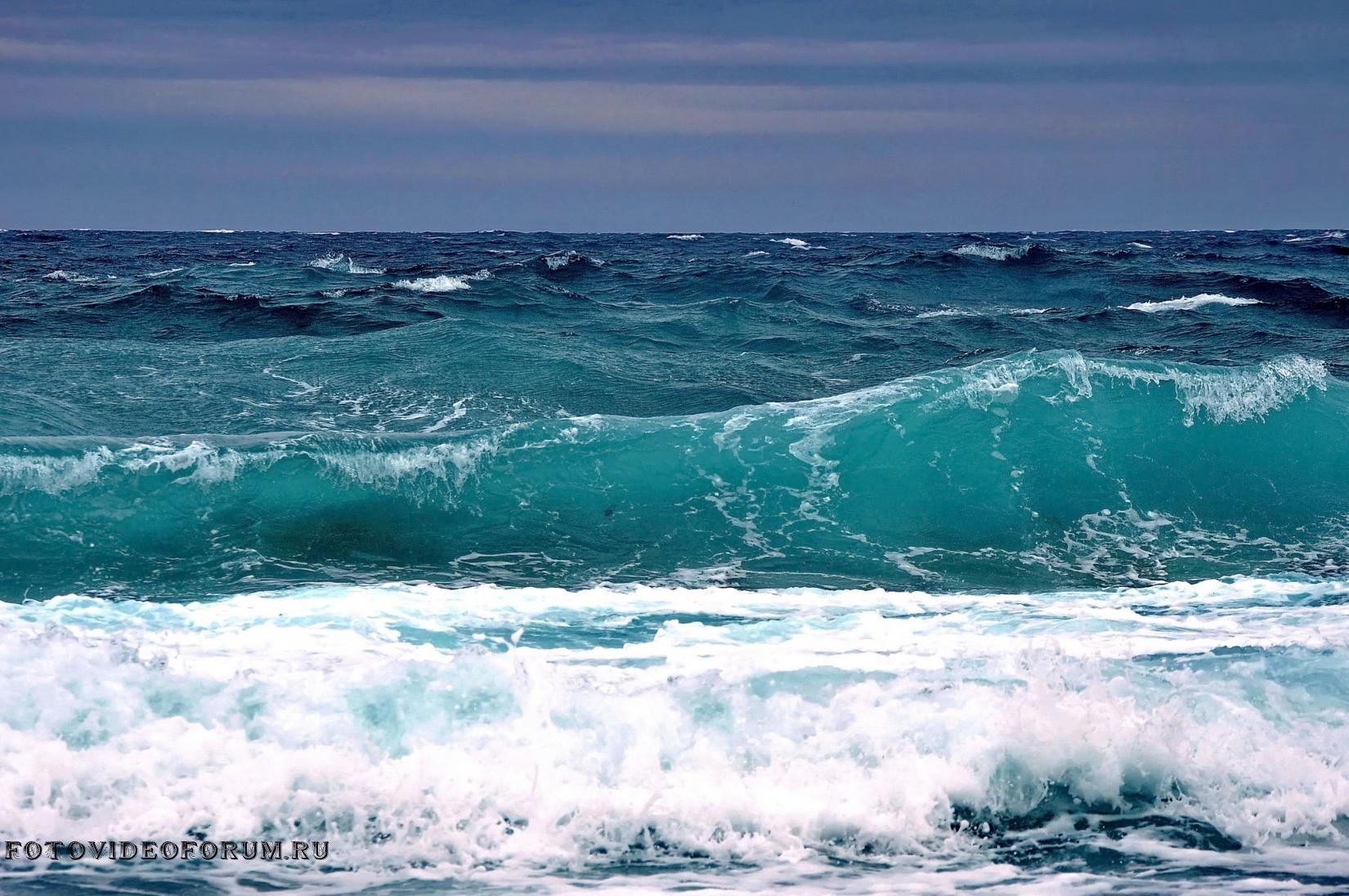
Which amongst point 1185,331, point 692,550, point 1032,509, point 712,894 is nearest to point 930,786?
point 712,894

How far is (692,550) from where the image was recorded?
839 cm

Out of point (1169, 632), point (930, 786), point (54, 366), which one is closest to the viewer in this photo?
point (930, 786)

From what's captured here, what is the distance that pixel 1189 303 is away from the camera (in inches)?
882

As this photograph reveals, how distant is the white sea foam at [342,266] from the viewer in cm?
3002

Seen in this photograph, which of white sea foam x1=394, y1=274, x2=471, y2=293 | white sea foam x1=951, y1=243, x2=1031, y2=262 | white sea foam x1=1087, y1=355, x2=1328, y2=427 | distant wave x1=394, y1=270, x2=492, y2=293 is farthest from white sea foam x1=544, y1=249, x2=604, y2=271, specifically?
white sea foam x1=1087, y1=355, x2=1328, y2=427

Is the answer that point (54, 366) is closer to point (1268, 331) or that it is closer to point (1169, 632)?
point (1169, 632)

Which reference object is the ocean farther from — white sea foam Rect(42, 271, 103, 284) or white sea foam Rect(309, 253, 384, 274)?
white sea foam Rect(309, 253, 384, 274)

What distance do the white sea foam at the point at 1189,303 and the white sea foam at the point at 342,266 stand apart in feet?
61.2

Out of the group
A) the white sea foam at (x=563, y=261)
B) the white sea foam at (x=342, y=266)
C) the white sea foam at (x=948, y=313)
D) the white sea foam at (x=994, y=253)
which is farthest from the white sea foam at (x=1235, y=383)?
the white sea foam at (x=342, y=266)

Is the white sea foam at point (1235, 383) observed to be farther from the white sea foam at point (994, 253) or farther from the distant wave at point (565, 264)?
the white sea foam at point (994, 253)

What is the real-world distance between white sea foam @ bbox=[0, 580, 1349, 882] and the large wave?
1944 mm

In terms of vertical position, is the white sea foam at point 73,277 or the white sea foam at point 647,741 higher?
the white sea foam at point 73,277

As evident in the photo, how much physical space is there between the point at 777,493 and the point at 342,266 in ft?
82.1

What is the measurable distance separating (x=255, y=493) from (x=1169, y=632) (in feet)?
22.0
